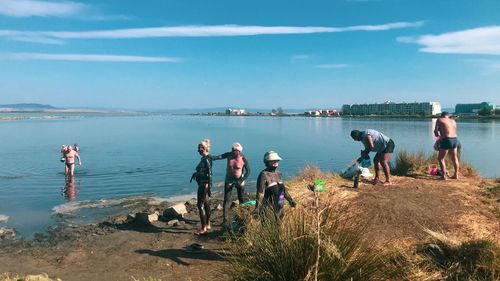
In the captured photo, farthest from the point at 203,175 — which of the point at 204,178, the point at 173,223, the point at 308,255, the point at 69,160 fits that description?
the point at 69,160

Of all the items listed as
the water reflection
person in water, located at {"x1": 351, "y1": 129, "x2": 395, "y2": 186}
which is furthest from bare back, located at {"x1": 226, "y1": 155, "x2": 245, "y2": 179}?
the water reflection

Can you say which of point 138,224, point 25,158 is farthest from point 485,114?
point 138,224

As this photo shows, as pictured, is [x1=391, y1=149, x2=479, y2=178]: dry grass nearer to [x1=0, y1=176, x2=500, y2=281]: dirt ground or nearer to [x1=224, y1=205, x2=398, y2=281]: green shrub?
[x1=0, y1=176, x2=500, y2=281]: dirt ground

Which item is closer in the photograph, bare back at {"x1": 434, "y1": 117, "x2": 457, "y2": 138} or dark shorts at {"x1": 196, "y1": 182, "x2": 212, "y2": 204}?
dark shorts at {"x1": 196, "y1": 182, "x2": 212, "y2": 204}

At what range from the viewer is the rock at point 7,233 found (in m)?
10.2

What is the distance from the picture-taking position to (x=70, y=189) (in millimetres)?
17047

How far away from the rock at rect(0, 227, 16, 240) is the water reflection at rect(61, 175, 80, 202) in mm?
3959

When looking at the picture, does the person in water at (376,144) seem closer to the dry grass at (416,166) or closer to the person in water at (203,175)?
the dry grass at (416,166)

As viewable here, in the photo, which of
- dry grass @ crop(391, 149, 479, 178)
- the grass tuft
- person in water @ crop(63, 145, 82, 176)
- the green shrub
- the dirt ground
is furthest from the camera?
person in water @ crop(63, 145, 82, 176)

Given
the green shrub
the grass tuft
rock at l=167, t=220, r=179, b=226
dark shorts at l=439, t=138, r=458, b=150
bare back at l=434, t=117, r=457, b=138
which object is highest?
bare back at l=434, t=117, r=457, b=138

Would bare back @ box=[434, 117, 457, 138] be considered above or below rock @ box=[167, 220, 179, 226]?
above

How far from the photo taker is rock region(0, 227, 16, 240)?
10.2 m

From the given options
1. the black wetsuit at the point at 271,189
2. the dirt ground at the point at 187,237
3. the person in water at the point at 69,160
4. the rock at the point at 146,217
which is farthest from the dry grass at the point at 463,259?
the person in water at the point at 69,160

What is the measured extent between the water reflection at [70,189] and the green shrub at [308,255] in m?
12.3
